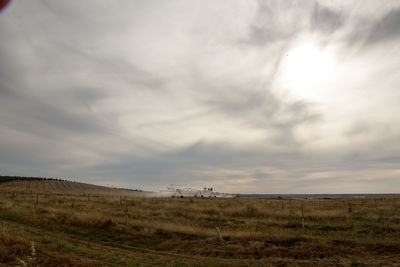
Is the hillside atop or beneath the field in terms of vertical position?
atop

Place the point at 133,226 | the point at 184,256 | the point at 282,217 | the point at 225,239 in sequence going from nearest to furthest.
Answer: the point at 184,256
the point at 225,239
the point at 133,226
the point at 282,217

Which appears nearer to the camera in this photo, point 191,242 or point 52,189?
point 191,242

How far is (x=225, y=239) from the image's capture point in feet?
70.0

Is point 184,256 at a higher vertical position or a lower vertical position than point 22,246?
lower

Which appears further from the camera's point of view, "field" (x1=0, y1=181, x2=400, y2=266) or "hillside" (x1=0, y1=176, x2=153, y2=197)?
"hillside" (x1=0, y1=176, x2=153, y2=197)

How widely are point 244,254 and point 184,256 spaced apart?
395 centimetres

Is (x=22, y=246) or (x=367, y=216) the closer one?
(x=22, y=246)

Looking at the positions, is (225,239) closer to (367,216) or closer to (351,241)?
(351,241)

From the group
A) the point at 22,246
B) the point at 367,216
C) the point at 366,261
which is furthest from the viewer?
the point at 367,216

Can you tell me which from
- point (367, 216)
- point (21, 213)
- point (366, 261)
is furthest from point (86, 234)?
point (367, 216)

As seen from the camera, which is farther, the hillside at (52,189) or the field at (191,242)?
the hillside at (52,189)

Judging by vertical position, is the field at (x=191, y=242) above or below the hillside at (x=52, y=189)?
below

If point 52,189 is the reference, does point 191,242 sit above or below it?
below

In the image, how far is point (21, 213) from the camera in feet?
93.1
